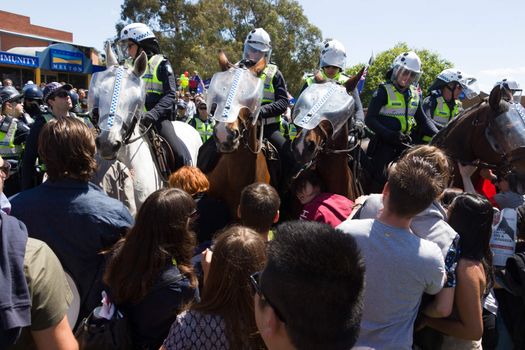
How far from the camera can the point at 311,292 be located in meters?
1.30

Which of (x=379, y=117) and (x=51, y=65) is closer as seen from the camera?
(x=379, y=117)

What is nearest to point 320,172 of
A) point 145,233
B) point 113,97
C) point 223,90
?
point 223,90

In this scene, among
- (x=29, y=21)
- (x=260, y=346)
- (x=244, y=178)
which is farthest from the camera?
(x=29, y=21)

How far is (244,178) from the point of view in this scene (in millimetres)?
4691

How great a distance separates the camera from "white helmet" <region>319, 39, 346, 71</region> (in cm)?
619

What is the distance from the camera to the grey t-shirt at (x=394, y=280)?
2244mm

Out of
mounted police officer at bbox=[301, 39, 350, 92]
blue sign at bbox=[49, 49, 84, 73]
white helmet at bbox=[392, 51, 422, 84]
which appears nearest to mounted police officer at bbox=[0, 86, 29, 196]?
mounted police officer at bbox=[301, 39, 350, 92]

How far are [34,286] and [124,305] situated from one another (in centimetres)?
83

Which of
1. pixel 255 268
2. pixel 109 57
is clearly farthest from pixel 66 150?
pixel 109 57

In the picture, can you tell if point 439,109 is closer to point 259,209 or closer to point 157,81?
point 157,81

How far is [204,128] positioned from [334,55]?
475cm

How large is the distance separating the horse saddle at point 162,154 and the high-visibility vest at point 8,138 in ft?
10.1

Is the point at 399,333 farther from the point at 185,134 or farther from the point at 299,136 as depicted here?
the point at 185,134

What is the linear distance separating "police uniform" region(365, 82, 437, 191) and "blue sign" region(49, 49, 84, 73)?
2328 cm
